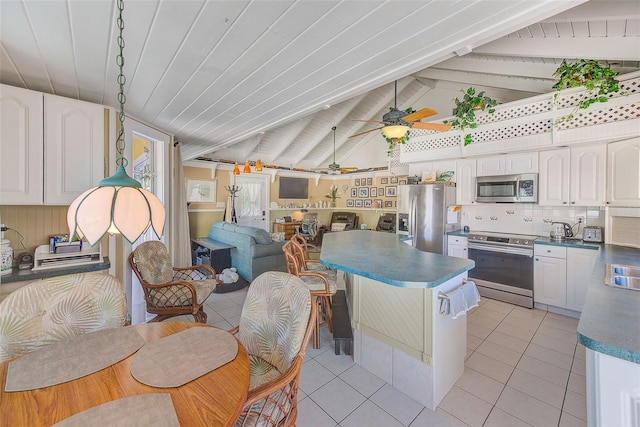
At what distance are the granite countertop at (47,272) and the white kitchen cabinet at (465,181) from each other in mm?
4650

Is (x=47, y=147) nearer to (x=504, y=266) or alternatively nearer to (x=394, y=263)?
(x=394, y=263)

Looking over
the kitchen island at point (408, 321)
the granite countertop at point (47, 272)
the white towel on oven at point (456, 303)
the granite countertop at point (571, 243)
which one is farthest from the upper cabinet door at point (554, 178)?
the granite countertop at point (47, 272)

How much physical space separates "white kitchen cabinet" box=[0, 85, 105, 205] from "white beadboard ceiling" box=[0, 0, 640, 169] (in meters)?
0.17

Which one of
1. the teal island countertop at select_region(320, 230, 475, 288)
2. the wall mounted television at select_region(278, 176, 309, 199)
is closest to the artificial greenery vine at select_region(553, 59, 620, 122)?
the teal island countertop at select_region(320, 230, 475, 288)

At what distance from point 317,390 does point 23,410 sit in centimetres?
160

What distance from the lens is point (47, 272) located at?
1948 mm

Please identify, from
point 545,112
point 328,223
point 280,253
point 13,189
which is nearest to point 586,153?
point 545,112

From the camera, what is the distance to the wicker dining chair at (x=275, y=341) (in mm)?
1093

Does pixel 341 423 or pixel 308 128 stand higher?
pixel 308 128

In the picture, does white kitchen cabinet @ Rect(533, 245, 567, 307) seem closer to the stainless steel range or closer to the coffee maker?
the stainless steel range

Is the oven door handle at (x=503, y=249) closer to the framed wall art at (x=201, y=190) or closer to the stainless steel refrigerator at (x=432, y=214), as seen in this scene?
the stainless steel refrigerator at (x=432, y=214)

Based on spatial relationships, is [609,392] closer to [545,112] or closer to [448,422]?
[448,422]

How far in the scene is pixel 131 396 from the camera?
2.98 feet

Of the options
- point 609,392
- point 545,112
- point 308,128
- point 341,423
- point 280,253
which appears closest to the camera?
point 609,392
